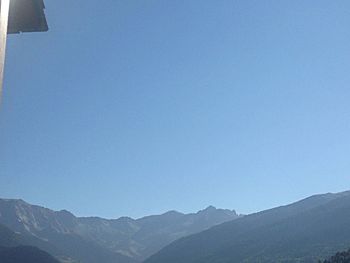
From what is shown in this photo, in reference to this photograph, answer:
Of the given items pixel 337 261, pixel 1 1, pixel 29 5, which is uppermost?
pixel 29 5

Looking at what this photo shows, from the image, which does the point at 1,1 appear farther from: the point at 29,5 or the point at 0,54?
the point at 29,5

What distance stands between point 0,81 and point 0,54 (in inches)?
9.1

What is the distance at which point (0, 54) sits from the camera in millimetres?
3186

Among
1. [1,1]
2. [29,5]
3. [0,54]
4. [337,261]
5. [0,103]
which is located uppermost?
[29,5]

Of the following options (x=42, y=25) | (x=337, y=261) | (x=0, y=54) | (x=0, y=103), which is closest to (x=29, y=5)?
(x=42, y=25)

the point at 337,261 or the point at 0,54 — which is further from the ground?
the point at 0,54

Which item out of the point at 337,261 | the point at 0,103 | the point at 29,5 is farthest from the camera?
the point at 337,261

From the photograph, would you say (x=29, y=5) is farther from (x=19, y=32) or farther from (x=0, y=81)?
(x=0, y=81)

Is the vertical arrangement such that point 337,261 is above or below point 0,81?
below

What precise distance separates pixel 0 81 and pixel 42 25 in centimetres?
119

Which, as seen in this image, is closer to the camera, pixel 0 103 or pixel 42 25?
pixel 0 103

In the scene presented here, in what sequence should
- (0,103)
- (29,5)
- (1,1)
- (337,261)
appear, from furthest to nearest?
1. (337,261)
2. (29,5)
3. (1,1)
4. (0,103)

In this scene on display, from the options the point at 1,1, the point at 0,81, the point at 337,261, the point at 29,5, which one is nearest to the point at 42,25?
the point at 29,5

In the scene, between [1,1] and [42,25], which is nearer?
[1,1]
